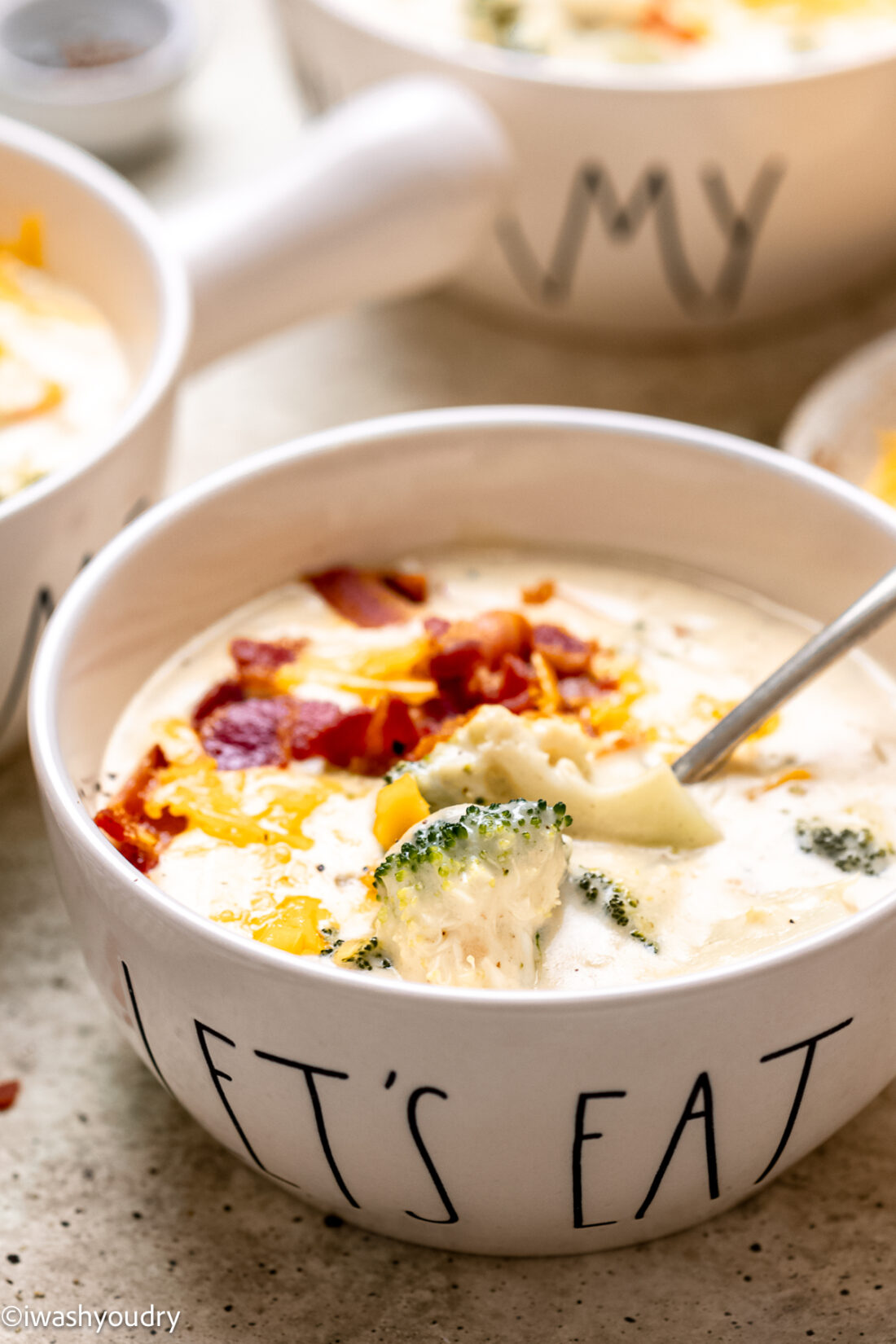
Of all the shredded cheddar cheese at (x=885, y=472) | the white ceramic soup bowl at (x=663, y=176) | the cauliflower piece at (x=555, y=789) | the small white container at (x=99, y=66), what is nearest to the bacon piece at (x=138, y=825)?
the cauliflower piece at (x=555, y=789)

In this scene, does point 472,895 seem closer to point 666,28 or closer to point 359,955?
point 359,955

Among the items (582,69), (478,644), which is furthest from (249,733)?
(582,69)

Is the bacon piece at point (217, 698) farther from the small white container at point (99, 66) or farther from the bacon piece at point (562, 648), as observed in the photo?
the small white container at point (99, 66)

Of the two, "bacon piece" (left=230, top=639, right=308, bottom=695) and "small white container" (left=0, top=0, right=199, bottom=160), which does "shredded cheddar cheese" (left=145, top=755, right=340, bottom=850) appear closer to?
"bacon piece" (left=230, top=639, right=308, bottom=695)

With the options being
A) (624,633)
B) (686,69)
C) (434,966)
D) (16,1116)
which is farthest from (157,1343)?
(686,69)

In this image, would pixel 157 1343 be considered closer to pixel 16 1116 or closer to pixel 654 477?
pixel 16 1116

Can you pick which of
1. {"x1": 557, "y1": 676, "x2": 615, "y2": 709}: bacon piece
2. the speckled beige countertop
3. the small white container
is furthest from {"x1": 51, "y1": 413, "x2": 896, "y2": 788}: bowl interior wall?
the small white container
